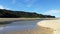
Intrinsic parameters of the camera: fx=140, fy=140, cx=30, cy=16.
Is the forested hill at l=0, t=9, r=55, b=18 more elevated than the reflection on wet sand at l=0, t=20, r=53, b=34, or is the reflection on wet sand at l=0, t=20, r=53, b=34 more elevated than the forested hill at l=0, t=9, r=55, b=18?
the forested hill at l=0, t=9, r=55, b=18

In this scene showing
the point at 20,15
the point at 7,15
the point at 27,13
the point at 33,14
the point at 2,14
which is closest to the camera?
the point at 2,14

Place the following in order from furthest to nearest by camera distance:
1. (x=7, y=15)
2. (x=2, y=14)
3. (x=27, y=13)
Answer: (x=27, y=13), (x=7, y=15), (x=2, y=14)

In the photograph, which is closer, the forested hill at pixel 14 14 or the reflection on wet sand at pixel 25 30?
the reflection on wet sand at pixel 25 30

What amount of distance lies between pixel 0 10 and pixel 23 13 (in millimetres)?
30623

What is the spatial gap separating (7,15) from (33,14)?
40245 mm

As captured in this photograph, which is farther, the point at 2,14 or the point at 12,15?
the point at 12,15

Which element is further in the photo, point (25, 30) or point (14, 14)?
point (14, 14)

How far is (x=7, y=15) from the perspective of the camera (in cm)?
8525

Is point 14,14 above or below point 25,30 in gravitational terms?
above

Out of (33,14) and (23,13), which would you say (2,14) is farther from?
(33,14)

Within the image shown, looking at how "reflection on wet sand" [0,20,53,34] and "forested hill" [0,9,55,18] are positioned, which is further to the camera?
"forested hill" [0,9,55,18]

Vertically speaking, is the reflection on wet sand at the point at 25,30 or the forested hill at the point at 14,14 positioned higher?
the forested hill at the point at 14,14

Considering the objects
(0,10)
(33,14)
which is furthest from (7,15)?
(33,14)

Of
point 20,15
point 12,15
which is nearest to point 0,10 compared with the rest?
point 12,15
